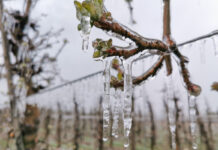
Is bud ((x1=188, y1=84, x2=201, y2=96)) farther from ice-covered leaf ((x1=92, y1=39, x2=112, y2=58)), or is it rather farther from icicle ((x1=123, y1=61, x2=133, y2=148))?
ice-covered leaf ((x1=92, y1=39, x2=112, y2=58))

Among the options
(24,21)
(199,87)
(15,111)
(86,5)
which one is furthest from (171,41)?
(24,21)

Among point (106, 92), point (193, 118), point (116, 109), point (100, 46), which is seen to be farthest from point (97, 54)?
point (193, 118)

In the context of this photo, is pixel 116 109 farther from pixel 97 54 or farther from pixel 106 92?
pixel 97 54

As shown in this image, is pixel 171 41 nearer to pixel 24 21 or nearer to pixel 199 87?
pixel 199 87

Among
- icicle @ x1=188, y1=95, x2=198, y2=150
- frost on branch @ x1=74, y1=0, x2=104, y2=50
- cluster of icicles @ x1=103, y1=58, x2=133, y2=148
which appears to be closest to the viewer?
frost on branch @ x1=74, y1=0, x2=104, y2=50

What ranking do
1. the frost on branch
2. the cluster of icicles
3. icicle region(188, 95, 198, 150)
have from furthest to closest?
icicle region(188, 95, 198, 150)
the cluster of icicles
the frost on branch

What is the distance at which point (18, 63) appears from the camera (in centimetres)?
315

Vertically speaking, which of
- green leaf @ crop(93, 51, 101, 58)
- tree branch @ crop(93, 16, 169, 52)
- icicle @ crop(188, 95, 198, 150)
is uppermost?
tree branch @ crop(93, 16, 169, 52)

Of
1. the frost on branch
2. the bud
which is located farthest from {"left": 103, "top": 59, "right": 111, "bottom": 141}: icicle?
the bud

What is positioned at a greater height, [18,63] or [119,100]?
[18,63]

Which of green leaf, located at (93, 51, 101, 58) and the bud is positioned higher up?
green leaf, located at (93, 51, 101, 58)

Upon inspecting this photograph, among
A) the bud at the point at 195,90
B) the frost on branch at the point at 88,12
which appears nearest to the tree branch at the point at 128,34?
the frost on branch at the point at 88,12

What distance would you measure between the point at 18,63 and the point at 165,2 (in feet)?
9.62

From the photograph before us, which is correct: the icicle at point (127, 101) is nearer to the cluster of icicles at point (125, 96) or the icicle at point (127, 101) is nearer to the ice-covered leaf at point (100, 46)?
the cluster of icicles at point (125, 96)
